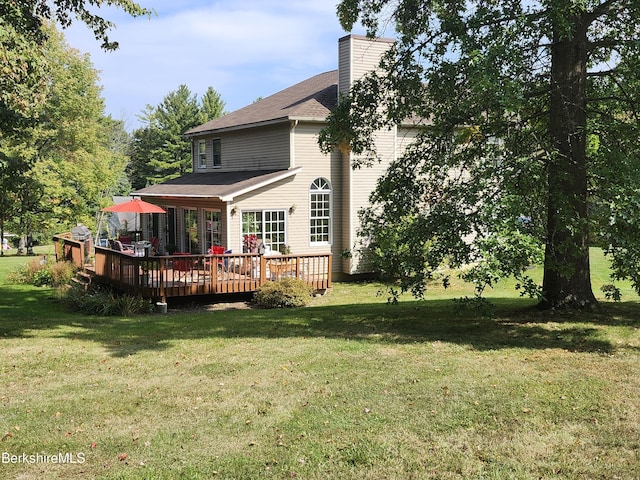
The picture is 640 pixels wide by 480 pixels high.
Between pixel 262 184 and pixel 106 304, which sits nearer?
pixel 106 304

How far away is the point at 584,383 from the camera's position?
22.4 ft

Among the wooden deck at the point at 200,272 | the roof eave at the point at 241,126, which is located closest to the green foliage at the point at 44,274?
the wooden deck at the point at 200,272

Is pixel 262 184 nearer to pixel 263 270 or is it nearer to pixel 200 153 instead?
pixel 263 270

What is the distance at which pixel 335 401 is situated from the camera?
21.5 feet

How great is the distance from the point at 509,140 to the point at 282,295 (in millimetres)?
8566

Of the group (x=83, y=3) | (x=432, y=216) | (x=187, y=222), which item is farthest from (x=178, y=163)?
(x=432, y=216)

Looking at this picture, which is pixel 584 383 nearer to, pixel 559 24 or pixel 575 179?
pixel 575 179

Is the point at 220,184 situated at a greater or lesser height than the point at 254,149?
lesser

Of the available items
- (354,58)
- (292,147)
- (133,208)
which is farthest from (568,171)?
(133,208)

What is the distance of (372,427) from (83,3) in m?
10.2

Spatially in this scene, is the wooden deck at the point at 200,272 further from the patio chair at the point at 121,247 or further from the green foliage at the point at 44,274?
the patio chair at the point at 121,247

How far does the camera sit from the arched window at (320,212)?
69.4 feet

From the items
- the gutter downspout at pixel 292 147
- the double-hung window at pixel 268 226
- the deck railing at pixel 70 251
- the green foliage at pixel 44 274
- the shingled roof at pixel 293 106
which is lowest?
the green foliage at pixel 44 274

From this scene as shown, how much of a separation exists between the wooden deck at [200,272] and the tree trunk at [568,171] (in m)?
8.55
